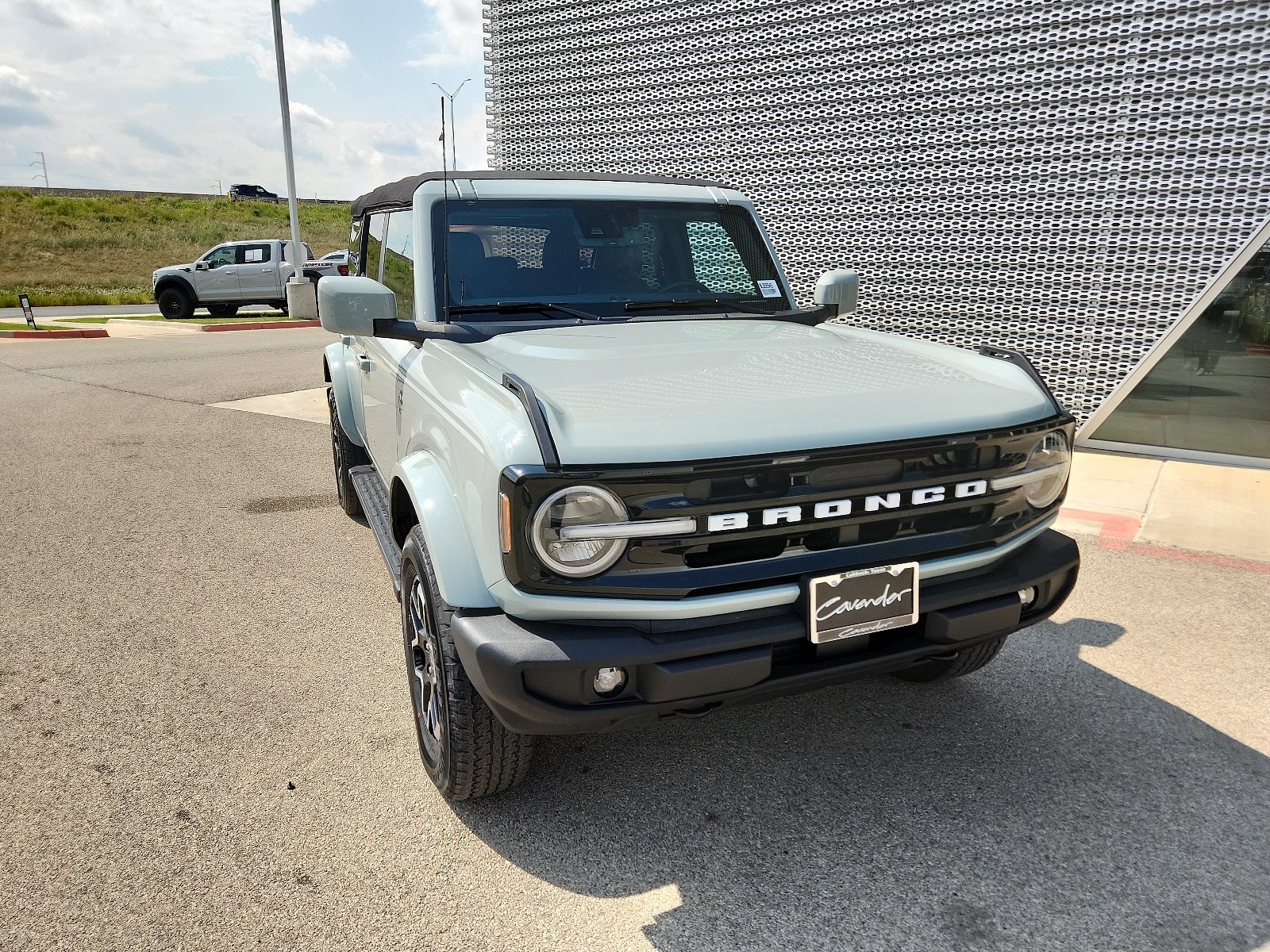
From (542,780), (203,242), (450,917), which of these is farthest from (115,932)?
(203,242)

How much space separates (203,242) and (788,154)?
4268 cm

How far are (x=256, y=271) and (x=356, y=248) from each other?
18.6 metres

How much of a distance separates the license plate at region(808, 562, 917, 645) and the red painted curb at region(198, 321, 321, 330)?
17394 millimetres

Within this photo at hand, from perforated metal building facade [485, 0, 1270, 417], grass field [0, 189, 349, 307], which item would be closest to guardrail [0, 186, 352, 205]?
grass field [0, 189, 349, 307]

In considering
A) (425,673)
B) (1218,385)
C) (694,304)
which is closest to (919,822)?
(425,673)

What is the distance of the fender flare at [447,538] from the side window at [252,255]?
70.2 feet

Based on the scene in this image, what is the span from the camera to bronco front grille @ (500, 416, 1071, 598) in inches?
83.5

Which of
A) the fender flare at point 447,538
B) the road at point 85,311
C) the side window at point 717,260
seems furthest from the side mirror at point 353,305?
the road at point 85,311

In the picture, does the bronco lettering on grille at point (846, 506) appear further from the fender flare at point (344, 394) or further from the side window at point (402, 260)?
the fender flare at point (344, 394)

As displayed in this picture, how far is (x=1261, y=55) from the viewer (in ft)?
20.2

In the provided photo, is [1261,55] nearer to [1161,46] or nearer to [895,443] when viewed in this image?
[1161,46]

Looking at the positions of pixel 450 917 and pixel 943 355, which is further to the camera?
pixel 943 355

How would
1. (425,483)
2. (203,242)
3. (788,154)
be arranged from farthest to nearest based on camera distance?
(203,242) → (788,154) → (425,483)

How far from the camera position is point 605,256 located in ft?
11.8
